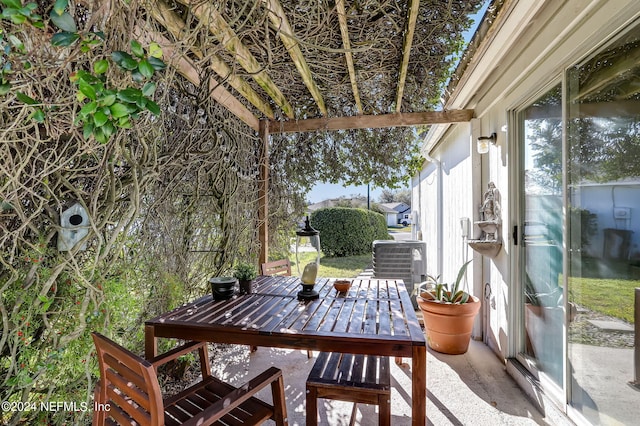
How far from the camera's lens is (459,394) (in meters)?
2.38

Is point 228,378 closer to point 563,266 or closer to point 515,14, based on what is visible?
point 563,266

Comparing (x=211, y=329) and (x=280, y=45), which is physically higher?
(x=280, y=45)

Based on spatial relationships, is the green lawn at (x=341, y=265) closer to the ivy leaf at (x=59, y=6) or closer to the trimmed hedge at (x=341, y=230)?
the trimmed hedge at (x=341, y=230)

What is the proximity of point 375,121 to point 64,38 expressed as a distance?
3132 millimetres

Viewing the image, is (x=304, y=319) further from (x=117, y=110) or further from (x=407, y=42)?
(x=407, y=42)

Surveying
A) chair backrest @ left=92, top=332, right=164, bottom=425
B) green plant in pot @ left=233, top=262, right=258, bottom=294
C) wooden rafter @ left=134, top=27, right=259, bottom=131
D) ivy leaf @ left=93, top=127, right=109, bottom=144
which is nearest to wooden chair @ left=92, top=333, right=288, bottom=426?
chair backrest @ left=92, top=332, right=164, bottom=425

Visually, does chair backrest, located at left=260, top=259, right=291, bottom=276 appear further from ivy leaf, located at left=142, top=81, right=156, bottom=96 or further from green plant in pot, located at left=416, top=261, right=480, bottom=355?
ivy leaf, located at left=142, top=81, right=156, bottom=96

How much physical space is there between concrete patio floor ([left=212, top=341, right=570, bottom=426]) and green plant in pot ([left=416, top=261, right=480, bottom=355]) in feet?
0.35

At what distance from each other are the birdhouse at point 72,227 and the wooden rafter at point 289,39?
5.37 feet

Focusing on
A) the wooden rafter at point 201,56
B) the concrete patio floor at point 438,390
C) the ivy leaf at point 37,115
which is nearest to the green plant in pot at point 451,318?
the concrete patio floor at point 438,390

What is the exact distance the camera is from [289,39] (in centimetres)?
231

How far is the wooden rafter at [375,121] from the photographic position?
3.56 metres

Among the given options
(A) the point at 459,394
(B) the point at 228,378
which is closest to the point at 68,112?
(B) the point at 228,378

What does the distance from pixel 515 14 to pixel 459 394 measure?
2.77 m
